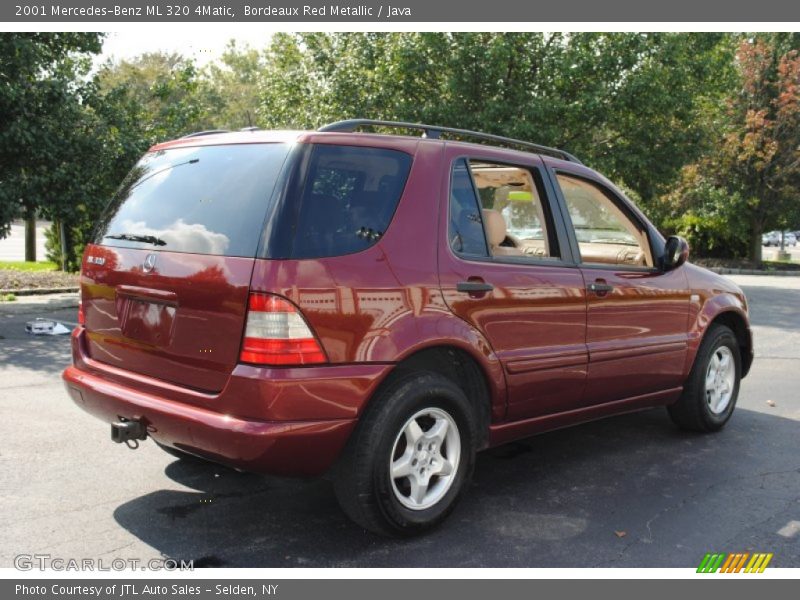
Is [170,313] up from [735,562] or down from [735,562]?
up

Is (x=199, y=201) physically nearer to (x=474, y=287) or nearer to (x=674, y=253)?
(x=474, y=287)

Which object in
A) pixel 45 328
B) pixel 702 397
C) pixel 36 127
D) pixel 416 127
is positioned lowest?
pixel 45 328

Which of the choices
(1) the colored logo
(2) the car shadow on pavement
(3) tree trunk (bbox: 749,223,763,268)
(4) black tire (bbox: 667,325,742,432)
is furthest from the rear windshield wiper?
(3) tree trunk (bbox: 749,223,763,268)

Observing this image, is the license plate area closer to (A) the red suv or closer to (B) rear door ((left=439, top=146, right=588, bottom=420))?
(A) the red suv

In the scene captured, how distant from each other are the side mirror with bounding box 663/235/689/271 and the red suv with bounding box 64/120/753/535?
74cm

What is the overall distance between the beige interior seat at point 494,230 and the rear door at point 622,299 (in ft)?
1.87

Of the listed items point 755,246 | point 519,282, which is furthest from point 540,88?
point 755,246

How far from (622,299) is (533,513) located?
153cm

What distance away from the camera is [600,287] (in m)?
4.70

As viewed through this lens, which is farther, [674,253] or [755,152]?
[755,152]

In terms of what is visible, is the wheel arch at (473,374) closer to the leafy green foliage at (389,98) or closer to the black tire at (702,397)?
the black tire at (702,397)

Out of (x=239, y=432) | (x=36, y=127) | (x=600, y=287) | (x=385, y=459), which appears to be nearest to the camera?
(x=239, y=432)

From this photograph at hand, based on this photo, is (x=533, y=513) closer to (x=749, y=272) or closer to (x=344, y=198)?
(x=344, y=198)

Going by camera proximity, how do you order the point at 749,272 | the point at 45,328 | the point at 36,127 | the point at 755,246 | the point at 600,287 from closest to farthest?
the point at 600,287 < the point at 45,328 < the point at 36,127 < the point at 749,272 < the point at 755,246
